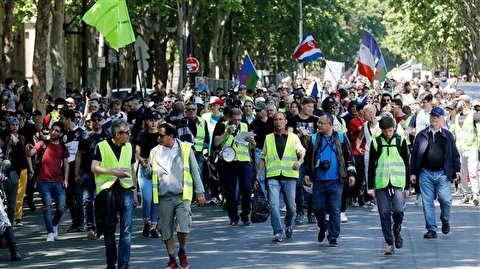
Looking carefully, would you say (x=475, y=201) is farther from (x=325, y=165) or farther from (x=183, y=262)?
(x=183, y=262)

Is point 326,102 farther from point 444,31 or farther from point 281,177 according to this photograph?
point 444,31

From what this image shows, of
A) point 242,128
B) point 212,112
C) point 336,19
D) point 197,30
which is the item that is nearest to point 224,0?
point 197,30

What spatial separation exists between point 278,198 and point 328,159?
95 cm

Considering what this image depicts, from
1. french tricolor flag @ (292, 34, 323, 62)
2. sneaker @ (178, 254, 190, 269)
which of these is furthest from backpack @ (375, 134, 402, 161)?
french tricolor flag @ (292, 34, 323, 62)

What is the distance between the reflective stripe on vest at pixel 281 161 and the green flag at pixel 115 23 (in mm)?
4236

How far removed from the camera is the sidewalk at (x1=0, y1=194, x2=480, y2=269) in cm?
1441

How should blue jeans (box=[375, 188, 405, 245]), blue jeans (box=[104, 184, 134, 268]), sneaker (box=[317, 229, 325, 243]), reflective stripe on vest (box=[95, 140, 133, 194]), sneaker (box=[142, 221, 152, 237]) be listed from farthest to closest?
1. sneaker (box=[142, 221, 152, 237])
2. sneaker (box=[317, 229, 325, 243])
3. blue jeans (box=[375, 188, 405, 245])
4. reflective stripe on vest (box=[95, 140, 133, 194])
5. blue jeans (box=[104, 184, 134, 268])

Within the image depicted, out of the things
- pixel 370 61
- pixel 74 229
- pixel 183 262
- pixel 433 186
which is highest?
pixel 370 61

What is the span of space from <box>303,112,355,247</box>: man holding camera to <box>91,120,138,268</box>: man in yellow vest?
282 centimetres

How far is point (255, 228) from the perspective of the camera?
1833 centimetres

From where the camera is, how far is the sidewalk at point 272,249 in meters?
14.4

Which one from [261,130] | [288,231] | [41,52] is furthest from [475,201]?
[41,52]

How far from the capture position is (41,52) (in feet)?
91.9

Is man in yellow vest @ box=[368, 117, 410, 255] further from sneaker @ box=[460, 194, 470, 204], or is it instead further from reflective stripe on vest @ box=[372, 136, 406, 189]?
sneaker @ box=[460, 194, 470, 204]
